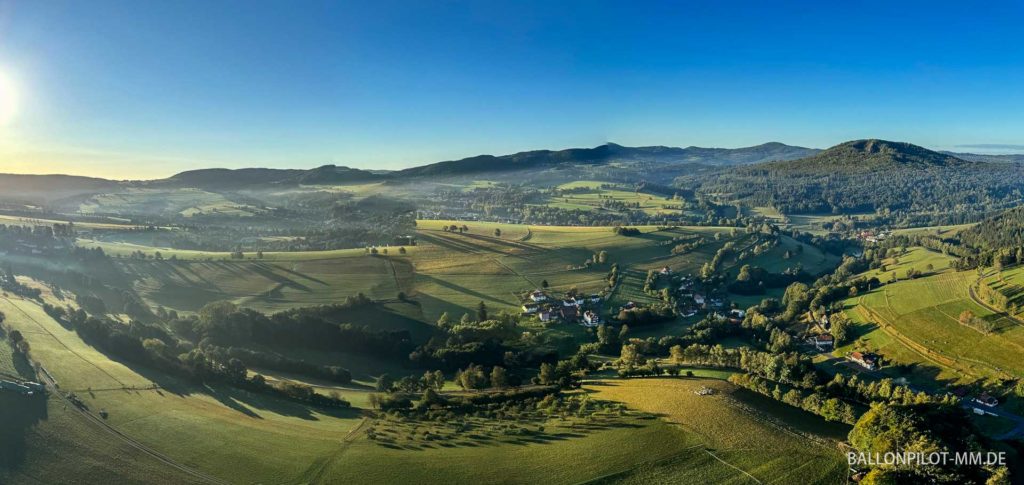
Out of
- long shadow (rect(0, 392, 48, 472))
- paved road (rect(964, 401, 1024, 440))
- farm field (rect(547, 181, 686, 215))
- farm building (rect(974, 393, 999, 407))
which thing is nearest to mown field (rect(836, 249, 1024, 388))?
farm building (rect(974, 393, 999, 407))

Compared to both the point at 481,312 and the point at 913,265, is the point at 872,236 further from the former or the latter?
the point at 481,312

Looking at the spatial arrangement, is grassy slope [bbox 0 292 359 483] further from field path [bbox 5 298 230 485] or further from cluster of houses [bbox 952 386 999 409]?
cluster of houses [bbox 952 386 999 409]

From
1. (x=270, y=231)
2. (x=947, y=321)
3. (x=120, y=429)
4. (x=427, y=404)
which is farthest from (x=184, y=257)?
(x=947, y=321)

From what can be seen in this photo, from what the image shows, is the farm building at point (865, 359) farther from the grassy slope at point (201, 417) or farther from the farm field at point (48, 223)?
the farm field at point (48, 223)

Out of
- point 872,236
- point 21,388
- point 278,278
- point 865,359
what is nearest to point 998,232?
point 872,236

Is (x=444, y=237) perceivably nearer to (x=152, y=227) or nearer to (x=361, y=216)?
(x=361, y=216)

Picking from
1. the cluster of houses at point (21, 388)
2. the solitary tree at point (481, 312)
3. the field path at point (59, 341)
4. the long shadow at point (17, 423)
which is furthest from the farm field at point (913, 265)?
the cluster of houses at point (21, 388)

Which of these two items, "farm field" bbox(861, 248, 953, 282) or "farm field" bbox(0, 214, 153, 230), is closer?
"farm field" bbox(861, 248, 953, 282)
